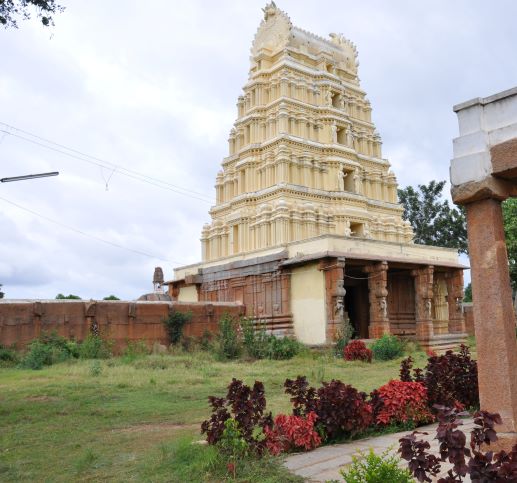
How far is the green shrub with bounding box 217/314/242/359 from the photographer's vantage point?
1662 centimetres

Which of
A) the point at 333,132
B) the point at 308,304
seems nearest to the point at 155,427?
the point at 308,304

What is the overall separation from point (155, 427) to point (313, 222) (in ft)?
53.9

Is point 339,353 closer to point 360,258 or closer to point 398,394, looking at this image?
point 360,258

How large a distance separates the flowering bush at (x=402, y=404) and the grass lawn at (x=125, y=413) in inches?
74.2

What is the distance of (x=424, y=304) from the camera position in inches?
763

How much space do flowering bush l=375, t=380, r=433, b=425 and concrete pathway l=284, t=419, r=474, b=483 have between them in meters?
0.23

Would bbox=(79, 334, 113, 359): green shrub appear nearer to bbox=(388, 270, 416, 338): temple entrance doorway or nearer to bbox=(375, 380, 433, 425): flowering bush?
bbox=(388, 270, 416, 338): temple entrance doorway

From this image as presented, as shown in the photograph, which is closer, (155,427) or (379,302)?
(155,427)

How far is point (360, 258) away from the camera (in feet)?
58.2

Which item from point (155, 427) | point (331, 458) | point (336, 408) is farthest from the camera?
point (155, 427)

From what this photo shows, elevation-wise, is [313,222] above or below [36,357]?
above

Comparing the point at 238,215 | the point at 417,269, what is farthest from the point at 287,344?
the point at 238,215

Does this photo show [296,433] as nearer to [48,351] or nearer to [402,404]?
[402,404]

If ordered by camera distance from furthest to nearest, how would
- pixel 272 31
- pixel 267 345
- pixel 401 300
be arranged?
pixel 272 31, pixel 401 300, pixel 267 345
